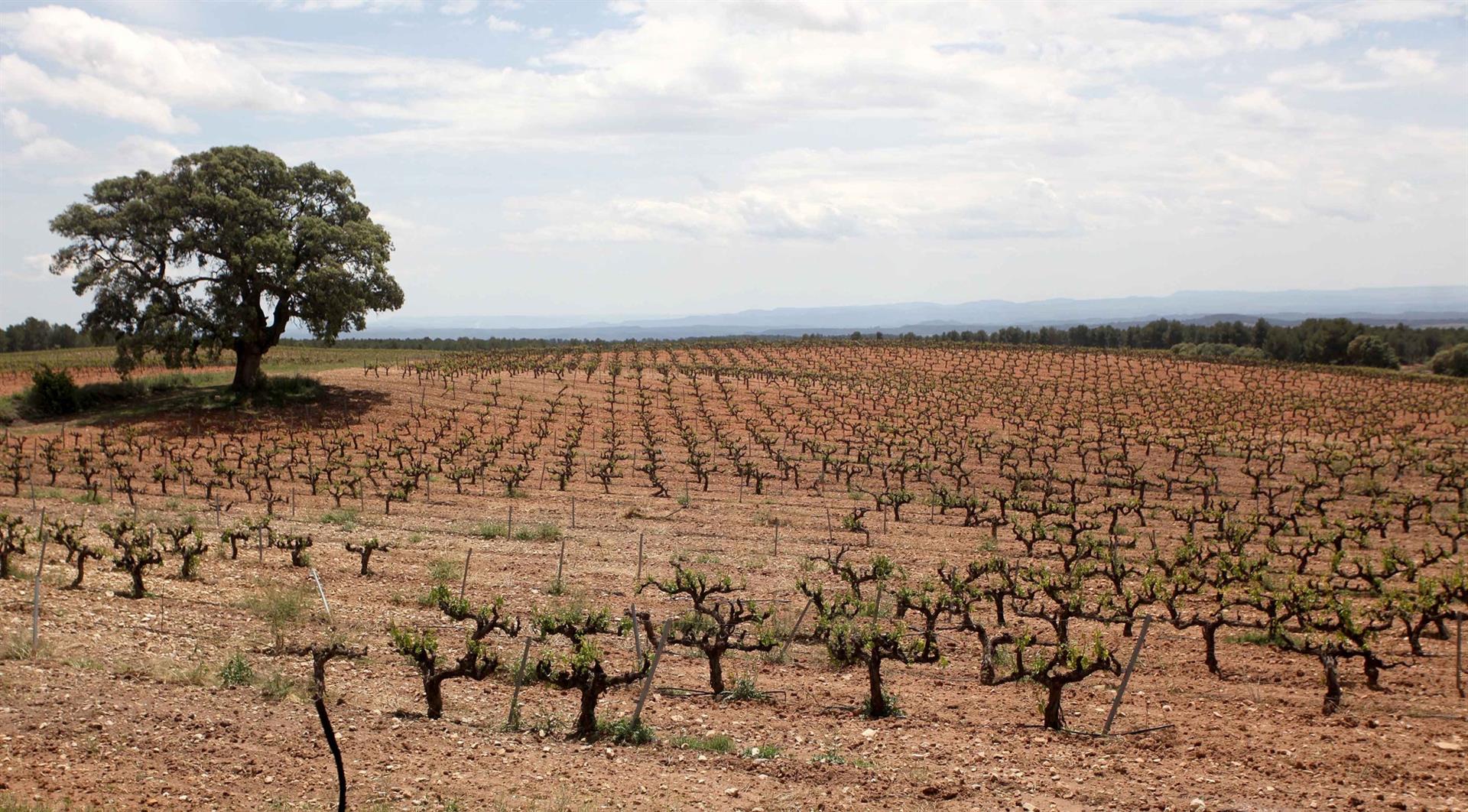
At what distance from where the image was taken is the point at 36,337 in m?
105

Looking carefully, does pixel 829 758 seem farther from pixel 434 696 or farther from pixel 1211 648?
pixel 1211 648

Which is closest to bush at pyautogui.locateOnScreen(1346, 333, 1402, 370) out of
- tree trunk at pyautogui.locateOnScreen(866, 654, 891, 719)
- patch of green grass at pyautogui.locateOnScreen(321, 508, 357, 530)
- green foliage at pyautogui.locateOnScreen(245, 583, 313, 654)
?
patch of green grass at pyautogui.locateOnScreen(321, 508, 357, 530)

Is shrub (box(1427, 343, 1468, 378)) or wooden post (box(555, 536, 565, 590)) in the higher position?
shrub (box(1427, 343, 1468, 378))

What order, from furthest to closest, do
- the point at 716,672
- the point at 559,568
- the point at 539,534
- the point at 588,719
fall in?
1. the point at 539,534
2. the point at 559,568
3. the point at 716,672
4. the point at 588,719

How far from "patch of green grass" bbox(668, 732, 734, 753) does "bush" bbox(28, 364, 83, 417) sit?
41.2m

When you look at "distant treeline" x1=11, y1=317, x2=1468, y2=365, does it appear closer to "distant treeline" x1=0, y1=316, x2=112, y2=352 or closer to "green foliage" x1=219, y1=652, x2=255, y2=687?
"distant treeline" x1=0, y1=316, x2=112, y2=352

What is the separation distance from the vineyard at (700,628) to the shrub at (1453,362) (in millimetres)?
54979

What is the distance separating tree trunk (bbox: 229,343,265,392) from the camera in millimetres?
42875

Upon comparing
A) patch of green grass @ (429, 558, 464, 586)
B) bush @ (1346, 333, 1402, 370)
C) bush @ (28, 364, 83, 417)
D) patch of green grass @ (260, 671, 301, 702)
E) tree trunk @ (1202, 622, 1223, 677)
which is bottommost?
tree trunk @ (1202, 622, 1223, 677)

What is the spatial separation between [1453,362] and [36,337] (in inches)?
5580

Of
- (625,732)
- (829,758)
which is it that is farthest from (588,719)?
(829,758)

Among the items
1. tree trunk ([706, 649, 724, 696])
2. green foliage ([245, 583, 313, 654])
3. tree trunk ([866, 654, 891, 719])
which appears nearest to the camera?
tree trunk ([866, 654, 891, 719])

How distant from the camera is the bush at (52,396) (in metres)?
40.5

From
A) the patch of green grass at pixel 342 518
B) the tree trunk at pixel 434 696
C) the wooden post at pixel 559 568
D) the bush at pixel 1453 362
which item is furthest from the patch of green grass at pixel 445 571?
the bush at pixel 1453 362
